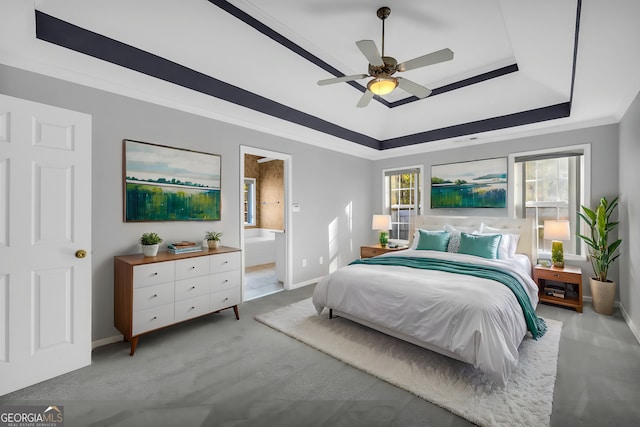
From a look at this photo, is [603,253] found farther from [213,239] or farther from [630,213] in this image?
[213,239]

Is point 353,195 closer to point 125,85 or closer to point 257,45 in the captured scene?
point 257,45

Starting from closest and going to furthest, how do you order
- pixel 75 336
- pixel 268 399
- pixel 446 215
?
pixel 268 399 → pixel 75 336 → pixel 446 215

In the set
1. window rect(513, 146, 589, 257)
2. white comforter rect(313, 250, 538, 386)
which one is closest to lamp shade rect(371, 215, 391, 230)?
window rect(513, 146, 589, 257)

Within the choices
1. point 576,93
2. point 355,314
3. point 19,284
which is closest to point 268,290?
point 355,314

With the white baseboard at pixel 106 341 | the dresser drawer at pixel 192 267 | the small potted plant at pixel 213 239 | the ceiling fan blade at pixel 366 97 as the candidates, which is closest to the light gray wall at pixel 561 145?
the ceiling fan blade at pixel 366 97

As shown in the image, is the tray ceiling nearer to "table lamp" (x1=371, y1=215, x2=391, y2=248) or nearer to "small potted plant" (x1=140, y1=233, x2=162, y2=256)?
"small potted plant" (x1=140, y1=233, x2=162, y2=256)

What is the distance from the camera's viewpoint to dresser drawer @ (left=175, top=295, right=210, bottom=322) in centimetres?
287

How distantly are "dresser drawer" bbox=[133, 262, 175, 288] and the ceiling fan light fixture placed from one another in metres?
2.51

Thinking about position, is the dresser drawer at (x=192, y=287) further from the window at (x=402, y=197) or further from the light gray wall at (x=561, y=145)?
the light gray wall at (x=561, y=145)

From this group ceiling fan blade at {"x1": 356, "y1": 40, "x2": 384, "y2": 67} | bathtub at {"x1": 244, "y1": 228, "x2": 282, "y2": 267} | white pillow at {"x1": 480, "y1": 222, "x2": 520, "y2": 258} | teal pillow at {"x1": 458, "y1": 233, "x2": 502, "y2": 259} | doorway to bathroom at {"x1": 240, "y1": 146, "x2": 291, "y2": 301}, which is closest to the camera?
ceiling fan blade at {"x1": 356, "y1": 40, "x2": 384, "y2": 67}

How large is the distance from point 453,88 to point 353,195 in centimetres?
254

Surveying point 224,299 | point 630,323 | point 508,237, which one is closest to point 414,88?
point 508,237

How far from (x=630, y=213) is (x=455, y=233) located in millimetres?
1809

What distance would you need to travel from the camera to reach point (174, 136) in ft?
10.7
